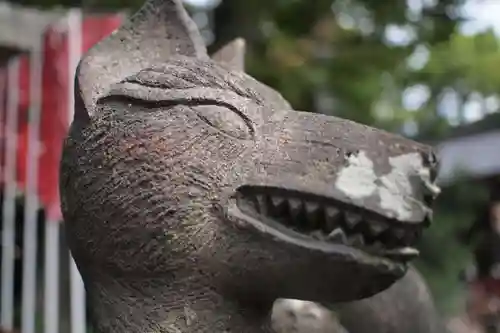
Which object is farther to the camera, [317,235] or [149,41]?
[149,41]

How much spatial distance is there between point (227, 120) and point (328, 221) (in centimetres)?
14

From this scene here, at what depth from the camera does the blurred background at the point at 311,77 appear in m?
3.13

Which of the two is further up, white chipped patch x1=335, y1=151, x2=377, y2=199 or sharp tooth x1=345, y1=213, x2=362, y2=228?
white chipped patch x1=335, y1=151, x2=377, y2=199

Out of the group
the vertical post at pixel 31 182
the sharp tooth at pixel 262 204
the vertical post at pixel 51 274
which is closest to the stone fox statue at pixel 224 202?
the sharp tooth at pixel 262 204

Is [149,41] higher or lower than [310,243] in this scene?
higher

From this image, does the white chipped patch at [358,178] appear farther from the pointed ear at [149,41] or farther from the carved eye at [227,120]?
the pointed ear at [149,41]

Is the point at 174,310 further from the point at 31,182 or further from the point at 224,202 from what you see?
the point at 31,182

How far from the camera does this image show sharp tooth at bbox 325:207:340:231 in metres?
0.75

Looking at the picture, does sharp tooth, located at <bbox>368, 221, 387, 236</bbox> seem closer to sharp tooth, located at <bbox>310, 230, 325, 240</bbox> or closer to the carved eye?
sharp tooth, located at <bbox>310, 230, 325, 240</bbox>

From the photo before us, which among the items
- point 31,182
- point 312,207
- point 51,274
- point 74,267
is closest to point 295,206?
point 312,207

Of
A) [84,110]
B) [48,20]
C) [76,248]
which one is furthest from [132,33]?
[48,20]

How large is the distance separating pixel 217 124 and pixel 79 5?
2.85 metres

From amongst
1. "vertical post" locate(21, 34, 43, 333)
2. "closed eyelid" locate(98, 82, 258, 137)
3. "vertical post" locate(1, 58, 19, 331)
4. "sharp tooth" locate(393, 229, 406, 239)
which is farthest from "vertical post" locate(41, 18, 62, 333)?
"sharp tooth" locate(393, 229, 406, 239)

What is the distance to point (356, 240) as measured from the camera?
2.48ft
